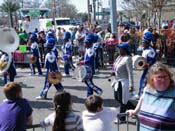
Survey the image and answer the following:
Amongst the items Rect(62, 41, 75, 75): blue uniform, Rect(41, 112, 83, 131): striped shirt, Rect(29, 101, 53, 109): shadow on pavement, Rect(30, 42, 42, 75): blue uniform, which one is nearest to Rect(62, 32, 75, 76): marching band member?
Rect(62, 41, 75, 75): blue uniform

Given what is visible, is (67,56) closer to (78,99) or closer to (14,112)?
(78,99)

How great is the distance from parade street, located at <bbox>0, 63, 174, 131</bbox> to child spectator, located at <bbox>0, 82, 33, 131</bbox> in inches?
102

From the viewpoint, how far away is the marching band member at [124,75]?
8227 mm

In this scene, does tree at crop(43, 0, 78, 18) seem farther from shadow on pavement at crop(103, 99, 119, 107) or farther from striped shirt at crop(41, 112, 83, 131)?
striped shirt at crop(41, 112, 83, 131)

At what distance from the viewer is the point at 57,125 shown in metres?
4.61

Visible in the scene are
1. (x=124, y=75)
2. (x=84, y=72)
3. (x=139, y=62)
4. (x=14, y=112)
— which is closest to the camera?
(x=14, y=112)

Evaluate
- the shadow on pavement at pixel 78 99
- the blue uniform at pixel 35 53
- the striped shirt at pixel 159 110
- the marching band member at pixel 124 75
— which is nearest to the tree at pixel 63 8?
the blue uniform at pixel 35 53

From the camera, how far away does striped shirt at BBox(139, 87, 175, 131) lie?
425 cm

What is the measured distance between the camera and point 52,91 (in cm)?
1270

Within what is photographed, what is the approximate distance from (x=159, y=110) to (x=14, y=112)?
5.77ft

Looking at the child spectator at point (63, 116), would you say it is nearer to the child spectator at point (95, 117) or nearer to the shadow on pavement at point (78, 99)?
the child spectator at point (95, 117)

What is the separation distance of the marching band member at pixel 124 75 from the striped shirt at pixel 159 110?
3800 millimetres

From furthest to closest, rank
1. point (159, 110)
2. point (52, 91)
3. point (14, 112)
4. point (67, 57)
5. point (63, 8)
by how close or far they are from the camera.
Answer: point (63, 8), point (67, 57), point (52, 91), point (14, 112), point (159, 110)

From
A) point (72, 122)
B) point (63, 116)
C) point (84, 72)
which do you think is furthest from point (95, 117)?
point (84, 72)
